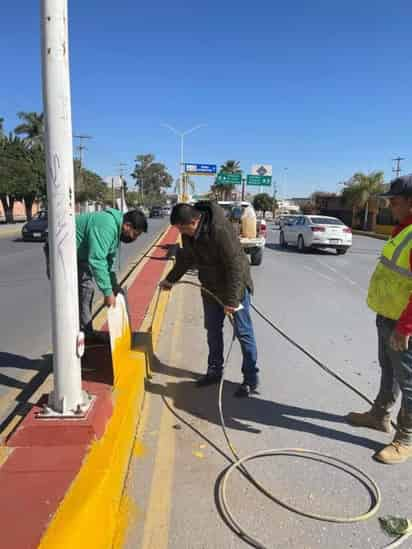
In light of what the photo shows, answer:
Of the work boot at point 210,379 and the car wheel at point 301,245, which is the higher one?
the car wheel at point 301,245

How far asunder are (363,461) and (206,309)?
1.82 m

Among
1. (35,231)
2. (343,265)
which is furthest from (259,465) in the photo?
(35,231)

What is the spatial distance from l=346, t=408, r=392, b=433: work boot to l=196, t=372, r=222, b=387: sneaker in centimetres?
128

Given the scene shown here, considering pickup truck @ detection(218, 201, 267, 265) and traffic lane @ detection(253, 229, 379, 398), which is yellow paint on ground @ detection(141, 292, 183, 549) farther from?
pickup truck @ detection(218, 201, 267, 265)

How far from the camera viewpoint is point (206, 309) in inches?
164

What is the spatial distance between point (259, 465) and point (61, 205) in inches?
84.8

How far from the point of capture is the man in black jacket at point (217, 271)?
3.57 m

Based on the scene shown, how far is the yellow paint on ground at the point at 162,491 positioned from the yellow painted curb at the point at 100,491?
0.62 feet

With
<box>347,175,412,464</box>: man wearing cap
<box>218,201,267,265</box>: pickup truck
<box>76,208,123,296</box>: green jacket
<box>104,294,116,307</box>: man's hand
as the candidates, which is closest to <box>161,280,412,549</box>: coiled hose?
<box>347,175,412,464</box>: man wearing cap

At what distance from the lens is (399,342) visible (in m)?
2.81

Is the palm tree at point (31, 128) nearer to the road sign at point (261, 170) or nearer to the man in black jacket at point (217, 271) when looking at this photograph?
the road sign at point (261, 170)

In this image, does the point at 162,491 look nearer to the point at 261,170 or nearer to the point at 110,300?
the point at 110,300

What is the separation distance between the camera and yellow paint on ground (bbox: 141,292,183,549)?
2.37 m

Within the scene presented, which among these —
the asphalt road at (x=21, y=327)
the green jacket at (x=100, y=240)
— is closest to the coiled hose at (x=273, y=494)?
the green jacket at (x=100, y=240)
